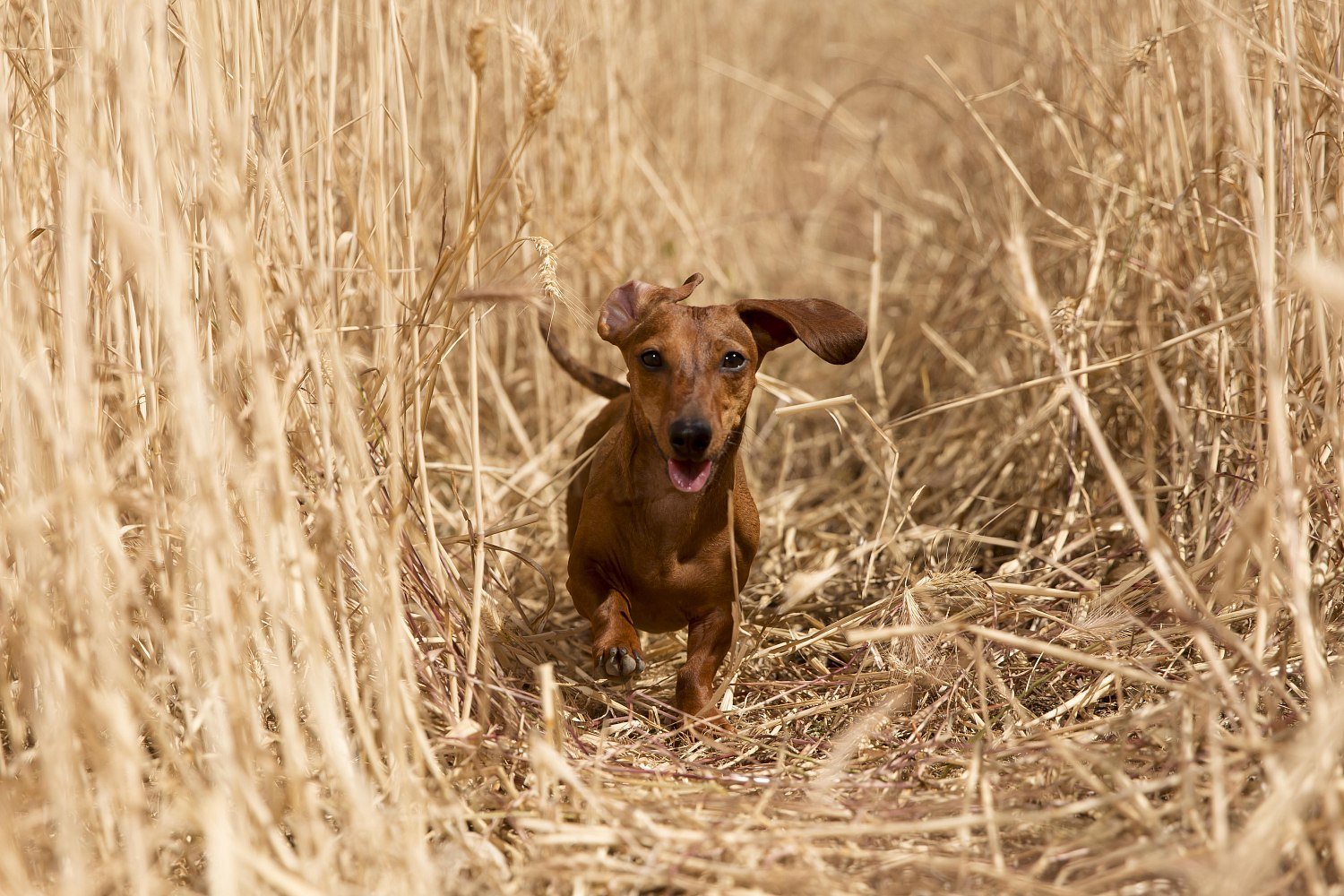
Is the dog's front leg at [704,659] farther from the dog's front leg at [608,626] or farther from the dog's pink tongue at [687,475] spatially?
the dog's pink tongue at [687,475]

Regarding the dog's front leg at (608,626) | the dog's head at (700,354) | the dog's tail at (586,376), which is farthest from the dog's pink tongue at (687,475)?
the dog's tail at (586,376)

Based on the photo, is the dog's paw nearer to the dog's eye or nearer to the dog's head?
the dog's head

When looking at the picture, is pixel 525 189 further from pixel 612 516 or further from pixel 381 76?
pixel 612 516

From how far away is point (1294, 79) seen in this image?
2.52 meters

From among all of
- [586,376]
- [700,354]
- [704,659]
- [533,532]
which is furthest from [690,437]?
[533,532]

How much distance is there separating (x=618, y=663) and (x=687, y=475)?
475 mm

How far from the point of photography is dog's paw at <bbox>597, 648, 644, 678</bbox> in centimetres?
286

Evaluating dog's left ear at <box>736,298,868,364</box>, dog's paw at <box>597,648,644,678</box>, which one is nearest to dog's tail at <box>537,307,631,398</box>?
dog's left ear at <box>736,298,868,364</box>

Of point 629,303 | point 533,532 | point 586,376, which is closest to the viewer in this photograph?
point 629,303

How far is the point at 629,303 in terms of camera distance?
323 cm

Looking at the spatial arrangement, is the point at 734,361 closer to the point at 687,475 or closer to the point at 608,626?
the point at 687,475

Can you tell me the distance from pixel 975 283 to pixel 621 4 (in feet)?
5.88

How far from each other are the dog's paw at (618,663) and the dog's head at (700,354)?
0.43m

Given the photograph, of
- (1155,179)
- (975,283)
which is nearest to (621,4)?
(975,283)
